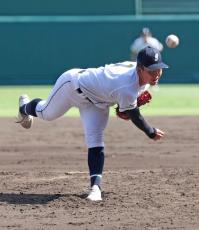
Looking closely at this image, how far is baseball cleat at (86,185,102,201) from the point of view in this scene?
6.71 meters

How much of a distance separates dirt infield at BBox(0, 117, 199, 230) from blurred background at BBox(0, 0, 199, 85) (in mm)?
13451

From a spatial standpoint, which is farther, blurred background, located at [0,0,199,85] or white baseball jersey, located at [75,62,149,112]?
blurred background, located at [0,0,199,85]

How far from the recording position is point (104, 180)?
788 centimetres

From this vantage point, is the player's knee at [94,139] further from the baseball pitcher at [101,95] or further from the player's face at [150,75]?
the player's face at [150,75]

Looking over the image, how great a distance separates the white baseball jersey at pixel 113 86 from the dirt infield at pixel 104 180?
954mm

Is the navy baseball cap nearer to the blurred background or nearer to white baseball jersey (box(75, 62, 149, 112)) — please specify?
white baseball jersey (box(75, 62, 149, 112))

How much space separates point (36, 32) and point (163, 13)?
5.51 meters

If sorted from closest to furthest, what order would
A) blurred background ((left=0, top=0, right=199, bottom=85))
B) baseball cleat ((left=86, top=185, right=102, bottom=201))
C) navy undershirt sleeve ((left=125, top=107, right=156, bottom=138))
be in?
1. navy undershirt sleeve ((left=125, top=107, right=156, bottom=138))
2. baseball cleat ((left=86, top=185, right=102, bottom=201))
3. blurred background ((left=0, top=0, right=199, bottom=85))

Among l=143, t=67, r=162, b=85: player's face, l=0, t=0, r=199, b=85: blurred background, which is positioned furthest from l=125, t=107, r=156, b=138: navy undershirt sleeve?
l=0, t=0, r=199, b=85: blurred background

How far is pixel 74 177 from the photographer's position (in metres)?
8.11

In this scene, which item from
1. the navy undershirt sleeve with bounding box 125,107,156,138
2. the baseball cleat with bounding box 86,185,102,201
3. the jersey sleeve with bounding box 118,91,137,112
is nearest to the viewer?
the jersey sleeve with bounding box 118,91,137,112

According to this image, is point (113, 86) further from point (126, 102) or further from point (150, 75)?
point (150, 75)

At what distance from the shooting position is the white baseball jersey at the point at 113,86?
638 cm

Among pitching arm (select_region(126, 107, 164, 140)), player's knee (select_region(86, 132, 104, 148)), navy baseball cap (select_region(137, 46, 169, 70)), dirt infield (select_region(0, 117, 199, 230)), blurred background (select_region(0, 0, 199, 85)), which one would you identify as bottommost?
blurred background (select_region(0, 0, 199, 85))
